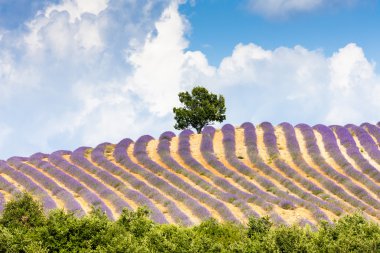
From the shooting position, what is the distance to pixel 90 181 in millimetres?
39344

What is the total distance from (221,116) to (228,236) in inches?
1530

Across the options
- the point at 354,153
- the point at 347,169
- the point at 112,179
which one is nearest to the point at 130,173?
the point at 112,179

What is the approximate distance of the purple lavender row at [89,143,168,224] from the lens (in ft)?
104

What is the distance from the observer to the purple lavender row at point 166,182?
1282 inches

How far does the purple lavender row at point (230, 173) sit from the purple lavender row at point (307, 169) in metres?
3.80

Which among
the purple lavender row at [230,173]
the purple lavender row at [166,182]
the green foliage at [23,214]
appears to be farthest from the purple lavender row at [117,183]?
the green foliage at [23,214]

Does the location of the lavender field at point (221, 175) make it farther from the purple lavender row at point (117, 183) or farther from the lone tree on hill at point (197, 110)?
the lone tree on hill at point (197, 110)

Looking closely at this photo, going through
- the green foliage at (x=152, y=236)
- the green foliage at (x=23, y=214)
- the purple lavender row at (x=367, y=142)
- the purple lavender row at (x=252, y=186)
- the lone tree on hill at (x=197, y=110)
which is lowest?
the green foliage at (x=152, y=236)

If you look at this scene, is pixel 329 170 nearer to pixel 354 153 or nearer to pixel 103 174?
pixel 354 153

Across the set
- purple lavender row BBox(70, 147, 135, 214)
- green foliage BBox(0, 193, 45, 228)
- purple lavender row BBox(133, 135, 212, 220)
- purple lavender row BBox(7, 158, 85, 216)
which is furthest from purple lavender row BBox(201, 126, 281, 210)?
green foliage BBox(0, 193, 45, 228)

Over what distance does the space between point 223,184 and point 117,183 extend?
7.55 meters

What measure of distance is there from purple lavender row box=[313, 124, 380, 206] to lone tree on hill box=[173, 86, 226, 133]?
48.4 ft

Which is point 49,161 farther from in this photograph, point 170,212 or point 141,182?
point 170,212

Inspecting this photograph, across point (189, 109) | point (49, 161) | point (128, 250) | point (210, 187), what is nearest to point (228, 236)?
point (128, 250)
